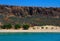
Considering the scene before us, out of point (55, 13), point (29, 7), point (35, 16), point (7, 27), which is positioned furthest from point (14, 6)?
point (7, 27)

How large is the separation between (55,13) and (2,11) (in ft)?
68.0

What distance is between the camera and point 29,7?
7856 cm

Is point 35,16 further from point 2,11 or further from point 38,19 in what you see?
point 2,11
